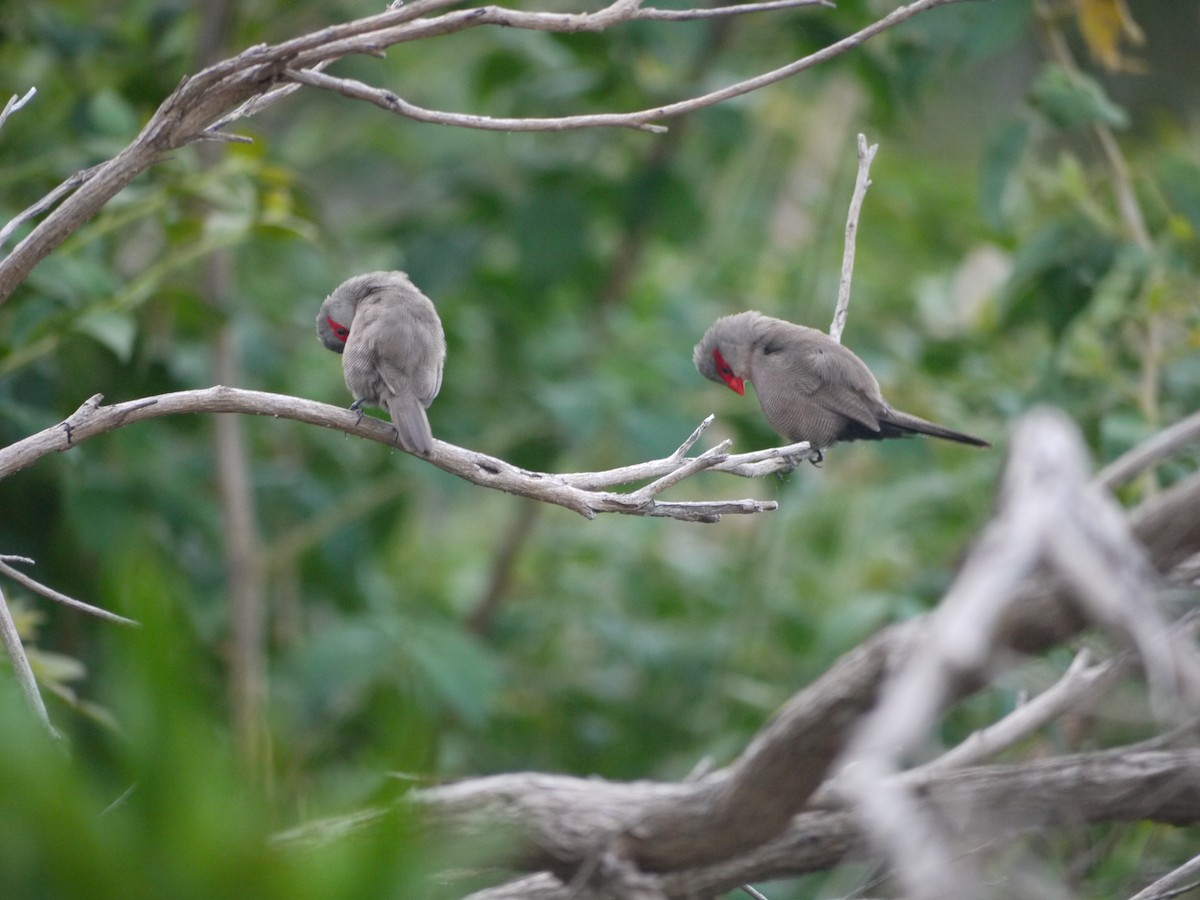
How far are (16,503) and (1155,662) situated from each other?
14.9 ft

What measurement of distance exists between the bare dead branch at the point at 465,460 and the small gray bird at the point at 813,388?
316 millimetres

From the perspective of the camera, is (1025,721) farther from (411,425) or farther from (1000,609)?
(1000,609)

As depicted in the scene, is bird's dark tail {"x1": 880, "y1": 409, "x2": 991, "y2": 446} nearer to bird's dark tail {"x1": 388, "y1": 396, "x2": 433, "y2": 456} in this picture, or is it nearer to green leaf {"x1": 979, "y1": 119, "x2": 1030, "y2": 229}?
bird's dark tail {"x1": 388, "y1": 396, "x2": 433, "y2": 456}

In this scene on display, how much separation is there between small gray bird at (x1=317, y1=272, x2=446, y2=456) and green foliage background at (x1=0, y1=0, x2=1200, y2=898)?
2.88ft

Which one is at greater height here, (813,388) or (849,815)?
(813,388)

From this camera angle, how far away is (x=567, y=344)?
20.3ft

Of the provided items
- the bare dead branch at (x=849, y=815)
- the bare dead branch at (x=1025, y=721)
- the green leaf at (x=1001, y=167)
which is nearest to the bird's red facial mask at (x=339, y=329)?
the bare dead branch at (x=849, y=815)

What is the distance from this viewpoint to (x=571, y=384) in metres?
5.46

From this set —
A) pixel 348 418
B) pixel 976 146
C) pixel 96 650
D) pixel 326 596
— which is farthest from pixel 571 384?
pixel 976 146

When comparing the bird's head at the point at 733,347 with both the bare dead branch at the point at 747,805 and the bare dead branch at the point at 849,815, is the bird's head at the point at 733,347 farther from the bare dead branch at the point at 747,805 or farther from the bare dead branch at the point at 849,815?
the bare dead branch at the point at 849,815

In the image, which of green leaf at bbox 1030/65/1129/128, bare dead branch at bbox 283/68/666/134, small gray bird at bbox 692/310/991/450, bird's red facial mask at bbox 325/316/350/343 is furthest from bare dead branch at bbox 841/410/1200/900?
green leaf at bbox 1030/65/1129/128

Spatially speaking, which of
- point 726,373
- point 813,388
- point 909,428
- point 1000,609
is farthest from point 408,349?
point 1000,609

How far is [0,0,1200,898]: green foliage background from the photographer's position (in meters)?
4.33

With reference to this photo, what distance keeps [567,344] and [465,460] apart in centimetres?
368
